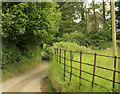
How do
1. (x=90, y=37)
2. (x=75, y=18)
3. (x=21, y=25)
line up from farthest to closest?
(x=75, y=18) → (x=90, y=37) → (x=21, y=25)

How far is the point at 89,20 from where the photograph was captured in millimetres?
18891

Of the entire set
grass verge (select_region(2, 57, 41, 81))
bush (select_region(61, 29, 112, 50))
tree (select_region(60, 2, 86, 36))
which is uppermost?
tree (select_region(60, 2, 86, 36))

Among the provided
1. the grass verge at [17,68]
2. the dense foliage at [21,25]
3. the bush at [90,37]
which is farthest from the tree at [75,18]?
the grass verge at [17,68]

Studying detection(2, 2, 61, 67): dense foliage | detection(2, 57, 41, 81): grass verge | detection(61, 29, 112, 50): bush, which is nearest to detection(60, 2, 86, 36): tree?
detection(61, 29, 112, 50): bush

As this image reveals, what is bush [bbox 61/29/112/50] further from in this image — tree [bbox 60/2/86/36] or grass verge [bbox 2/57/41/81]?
grass verge [bbox 2/57/41/81]

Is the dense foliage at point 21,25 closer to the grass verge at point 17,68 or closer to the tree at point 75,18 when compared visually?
the grass verge at point 17,68

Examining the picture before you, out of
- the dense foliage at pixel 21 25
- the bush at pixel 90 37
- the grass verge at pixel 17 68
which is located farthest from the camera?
the bush at pixel 90 37

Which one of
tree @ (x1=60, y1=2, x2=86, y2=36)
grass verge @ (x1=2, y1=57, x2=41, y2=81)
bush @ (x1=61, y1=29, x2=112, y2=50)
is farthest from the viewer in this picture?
tree @ (x1=60, y1=2, x2=86, y2=36)

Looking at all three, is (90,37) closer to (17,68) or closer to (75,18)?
(75,18)

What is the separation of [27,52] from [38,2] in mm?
5229

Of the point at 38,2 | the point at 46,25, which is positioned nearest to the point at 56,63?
the point at 46,25

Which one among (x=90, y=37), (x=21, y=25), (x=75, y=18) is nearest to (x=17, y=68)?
(x=21, y=25)

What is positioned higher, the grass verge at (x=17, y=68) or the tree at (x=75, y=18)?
the tree at (x=75, y=18)

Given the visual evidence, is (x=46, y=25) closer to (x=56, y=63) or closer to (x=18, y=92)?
(x=56, y=63)
